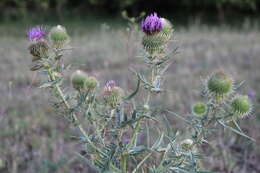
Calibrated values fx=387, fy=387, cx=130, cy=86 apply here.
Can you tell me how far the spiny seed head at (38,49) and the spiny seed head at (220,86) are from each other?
2.71 feet

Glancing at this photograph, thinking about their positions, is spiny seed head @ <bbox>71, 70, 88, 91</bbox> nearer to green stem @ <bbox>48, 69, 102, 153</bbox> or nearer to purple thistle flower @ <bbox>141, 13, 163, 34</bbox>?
green stem @ <bbox>48, 69, 102, 153</bbox>

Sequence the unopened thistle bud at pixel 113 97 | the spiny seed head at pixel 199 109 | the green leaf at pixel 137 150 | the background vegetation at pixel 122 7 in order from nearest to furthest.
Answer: the green leaf at pixel 137 150 < the unopened thistle bud at pixel 113 97 < the spiny seed head at pixel 199 109 < the background vegetation at pixel 122 7

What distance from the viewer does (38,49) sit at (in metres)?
1.78

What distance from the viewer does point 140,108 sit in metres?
1.67

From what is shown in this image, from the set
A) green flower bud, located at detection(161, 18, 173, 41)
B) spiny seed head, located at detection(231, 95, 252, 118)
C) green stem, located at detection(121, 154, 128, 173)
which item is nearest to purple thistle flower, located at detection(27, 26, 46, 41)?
green flower bud, located at detection(161, 18, 173, 41)

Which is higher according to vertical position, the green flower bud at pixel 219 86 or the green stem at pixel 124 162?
the green flower bud at pixel 219 86

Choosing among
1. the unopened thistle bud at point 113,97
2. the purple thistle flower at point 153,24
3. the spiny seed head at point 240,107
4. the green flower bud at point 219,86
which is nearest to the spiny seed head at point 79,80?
the unopened thistle bud at point 113,97

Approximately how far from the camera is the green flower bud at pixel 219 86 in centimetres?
190

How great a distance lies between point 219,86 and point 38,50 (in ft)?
2.90

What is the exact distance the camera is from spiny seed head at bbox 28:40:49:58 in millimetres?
1773

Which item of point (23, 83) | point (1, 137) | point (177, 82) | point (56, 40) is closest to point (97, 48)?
point (23, 83)

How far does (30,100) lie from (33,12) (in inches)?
545

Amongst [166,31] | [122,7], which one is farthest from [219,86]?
[122,7]

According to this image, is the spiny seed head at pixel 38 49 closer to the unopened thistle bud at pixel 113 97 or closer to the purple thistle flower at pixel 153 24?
the unopened thistle bud at pixel 113 97
